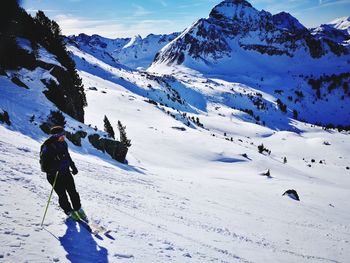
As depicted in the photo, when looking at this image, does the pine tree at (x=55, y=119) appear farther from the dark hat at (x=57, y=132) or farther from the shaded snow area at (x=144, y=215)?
the dark hat at (x=57, y=132)

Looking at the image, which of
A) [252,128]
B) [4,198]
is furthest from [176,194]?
[252,128]

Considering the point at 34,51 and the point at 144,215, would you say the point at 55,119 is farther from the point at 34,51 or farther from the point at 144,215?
the point at 144,215

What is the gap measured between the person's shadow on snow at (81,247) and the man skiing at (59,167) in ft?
1.84

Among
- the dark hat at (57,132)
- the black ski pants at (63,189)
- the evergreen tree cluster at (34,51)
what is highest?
the evergreen tree cluster at (34,51)

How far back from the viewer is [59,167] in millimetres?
8672

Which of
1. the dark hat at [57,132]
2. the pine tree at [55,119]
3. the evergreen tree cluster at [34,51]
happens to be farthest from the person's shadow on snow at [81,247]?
the evergreen tree cluster at [34,51]

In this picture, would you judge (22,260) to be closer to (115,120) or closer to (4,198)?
(4,198)

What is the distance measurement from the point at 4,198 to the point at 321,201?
25153 millimetres

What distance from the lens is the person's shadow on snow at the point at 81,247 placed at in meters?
6.93

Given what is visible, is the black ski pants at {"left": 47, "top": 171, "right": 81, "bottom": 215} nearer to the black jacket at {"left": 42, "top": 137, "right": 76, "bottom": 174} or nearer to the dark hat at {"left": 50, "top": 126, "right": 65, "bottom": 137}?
the black jacket at {"left": 42, "top": 137, "right": 76, "bottom": 174}

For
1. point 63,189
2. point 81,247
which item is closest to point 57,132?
point 63,189

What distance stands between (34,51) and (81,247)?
1067 inches

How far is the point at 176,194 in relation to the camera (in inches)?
663

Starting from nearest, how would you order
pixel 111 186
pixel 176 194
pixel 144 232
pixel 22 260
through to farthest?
pixel 22 260 → pixel 144 232 → pixel 111 186 → pixel 176 194
